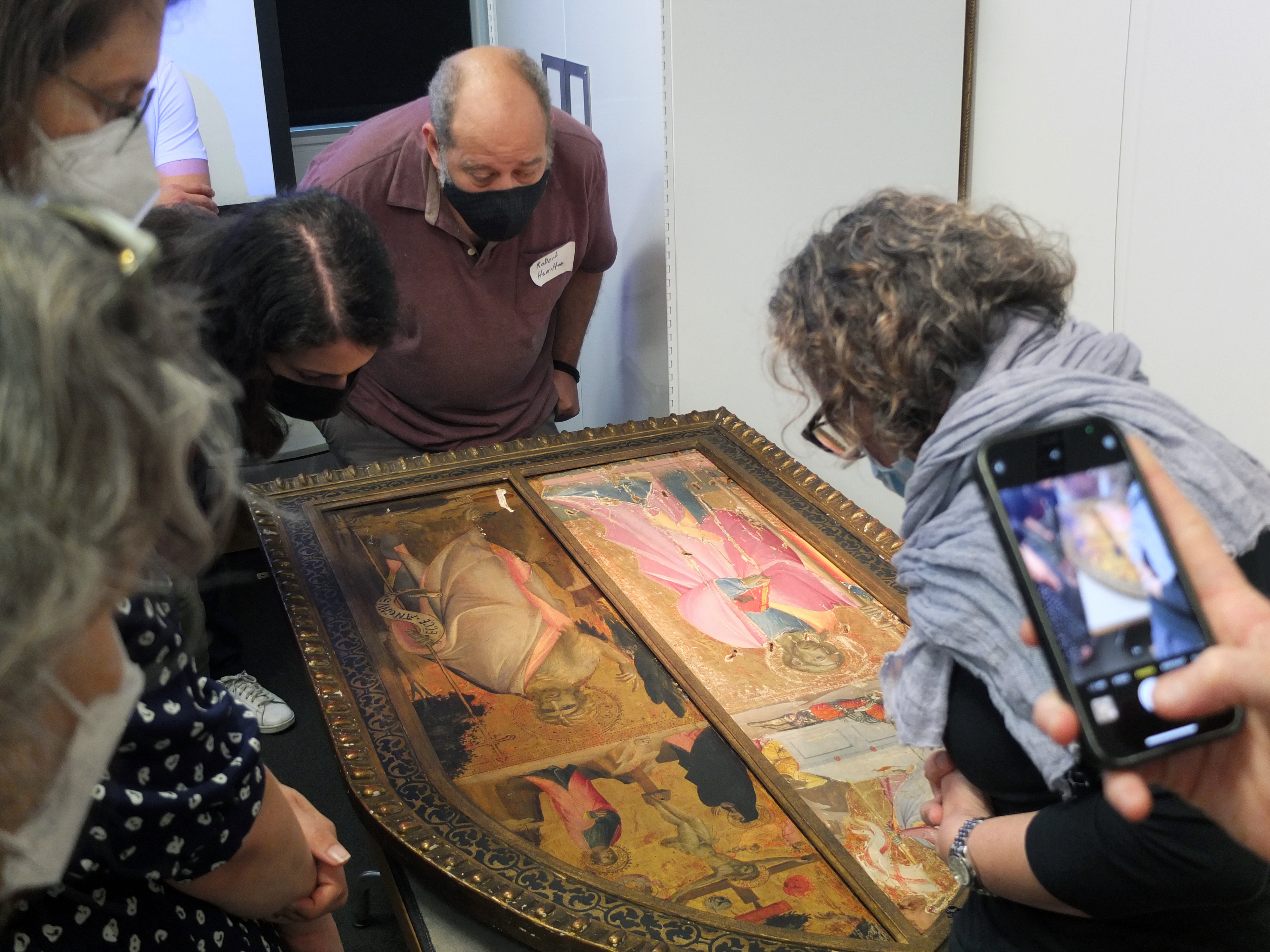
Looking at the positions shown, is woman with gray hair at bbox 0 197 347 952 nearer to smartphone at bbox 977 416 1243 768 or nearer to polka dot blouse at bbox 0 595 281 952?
polka dot blouse at bbox 0 595 281 952

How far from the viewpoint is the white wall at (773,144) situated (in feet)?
10.9

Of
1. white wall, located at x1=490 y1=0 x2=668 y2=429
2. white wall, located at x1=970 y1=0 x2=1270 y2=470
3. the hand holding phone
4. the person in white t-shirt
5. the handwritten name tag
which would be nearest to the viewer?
the hand holding phone

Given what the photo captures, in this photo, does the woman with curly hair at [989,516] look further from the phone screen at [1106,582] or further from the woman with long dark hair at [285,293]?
the woman with long dark hair at [285,293]

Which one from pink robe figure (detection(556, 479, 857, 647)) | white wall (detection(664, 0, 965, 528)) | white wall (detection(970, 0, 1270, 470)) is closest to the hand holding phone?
pink robe figure (detection(556, 479, 857, 647))

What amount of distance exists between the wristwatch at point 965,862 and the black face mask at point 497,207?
86.0 inches

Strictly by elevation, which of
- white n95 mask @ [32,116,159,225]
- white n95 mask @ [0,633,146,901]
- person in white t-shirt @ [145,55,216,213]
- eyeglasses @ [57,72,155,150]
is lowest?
white n95 mask @ [0,633,146,901]

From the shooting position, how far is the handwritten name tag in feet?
10.8

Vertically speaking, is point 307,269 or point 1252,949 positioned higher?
point 307,269

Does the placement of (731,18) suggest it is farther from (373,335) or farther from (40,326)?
(40,326)

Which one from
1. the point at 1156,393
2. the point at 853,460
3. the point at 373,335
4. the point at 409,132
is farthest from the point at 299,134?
the point at 1156,393

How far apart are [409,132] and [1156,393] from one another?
2.44 metres

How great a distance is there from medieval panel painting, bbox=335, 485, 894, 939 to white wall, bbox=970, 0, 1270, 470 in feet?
4.43

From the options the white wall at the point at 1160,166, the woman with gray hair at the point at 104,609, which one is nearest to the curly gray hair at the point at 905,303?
the woman with gray hair at the point at 104,609

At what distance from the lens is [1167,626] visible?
0.97 m
